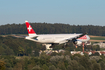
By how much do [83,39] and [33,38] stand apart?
966 inches

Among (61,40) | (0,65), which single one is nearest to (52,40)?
(61,40)

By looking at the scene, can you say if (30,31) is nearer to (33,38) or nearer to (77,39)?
(33,38)

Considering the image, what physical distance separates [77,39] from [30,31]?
66.2 ft

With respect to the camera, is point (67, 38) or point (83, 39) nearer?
point (67, 38)

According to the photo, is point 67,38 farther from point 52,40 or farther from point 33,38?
point 33,38

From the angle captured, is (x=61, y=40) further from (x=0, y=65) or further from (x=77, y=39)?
(x=0, y=65)

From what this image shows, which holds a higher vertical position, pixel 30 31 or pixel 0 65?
pixel 30 31

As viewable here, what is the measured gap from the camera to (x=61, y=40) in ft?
386

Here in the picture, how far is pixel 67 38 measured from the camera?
391 feet

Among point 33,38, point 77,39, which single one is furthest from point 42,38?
point 77,39

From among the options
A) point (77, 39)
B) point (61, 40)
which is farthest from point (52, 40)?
point (77, 39)

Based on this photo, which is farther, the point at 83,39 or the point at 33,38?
the point at 83,39

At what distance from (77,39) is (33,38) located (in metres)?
19.9

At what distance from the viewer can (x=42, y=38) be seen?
11725cm
